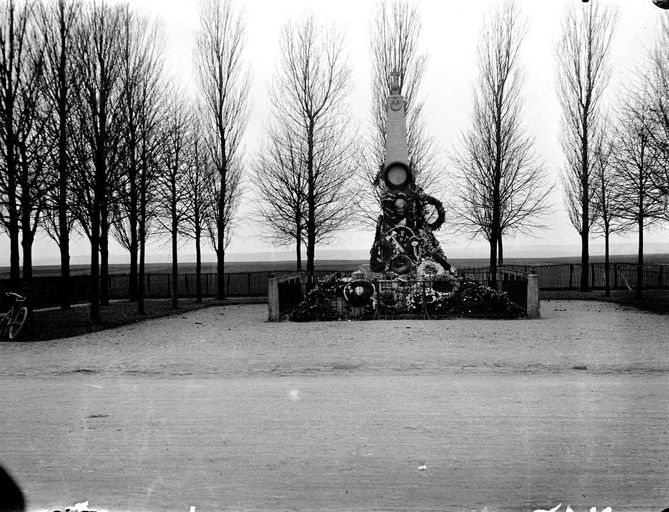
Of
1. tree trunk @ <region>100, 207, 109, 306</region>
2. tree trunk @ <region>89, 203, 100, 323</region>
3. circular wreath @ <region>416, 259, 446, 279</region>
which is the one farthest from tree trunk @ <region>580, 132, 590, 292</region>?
tree trunk @ <region>89, 203, 100, 323</region>

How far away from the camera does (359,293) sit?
2081 cm

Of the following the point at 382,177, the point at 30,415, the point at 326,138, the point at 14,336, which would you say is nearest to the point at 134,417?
the point at 30,415

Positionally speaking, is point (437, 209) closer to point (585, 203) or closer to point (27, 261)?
point (585, 203)

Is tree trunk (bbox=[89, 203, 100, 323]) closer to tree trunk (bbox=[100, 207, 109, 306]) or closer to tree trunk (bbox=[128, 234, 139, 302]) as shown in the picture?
tree trunk (bbox=[100, 207, 109, 306])

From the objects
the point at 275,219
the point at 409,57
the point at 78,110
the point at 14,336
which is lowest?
the point at 14,336

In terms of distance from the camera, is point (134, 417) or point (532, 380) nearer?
point (134, 417)

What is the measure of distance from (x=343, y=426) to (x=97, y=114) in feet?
50.8

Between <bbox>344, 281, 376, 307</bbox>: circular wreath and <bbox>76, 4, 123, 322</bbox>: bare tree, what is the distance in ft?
23.6

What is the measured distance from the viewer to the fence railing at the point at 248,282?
28.7 meters

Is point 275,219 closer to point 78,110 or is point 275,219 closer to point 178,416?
point 78,110

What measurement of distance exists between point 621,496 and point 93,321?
57.8 ft

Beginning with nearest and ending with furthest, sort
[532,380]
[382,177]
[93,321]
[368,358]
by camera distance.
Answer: [532,380], [368,358], [93,321], [382,177]

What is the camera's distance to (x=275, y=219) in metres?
33.1

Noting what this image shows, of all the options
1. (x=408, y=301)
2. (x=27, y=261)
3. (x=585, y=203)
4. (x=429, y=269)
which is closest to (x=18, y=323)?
(x=27, y=261)
